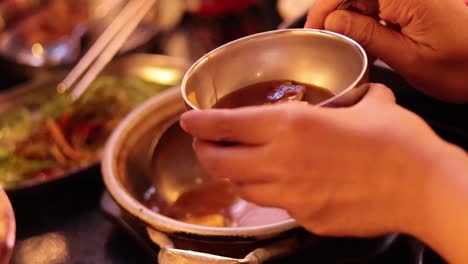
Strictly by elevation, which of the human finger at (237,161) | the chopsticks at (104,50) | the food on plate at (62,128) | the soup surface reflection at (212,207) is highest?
the human finger at (237,161)

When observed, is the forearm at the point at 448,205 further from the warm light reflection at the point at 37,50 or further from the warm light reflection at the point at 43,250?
the warm light reflection at the point at 37,50

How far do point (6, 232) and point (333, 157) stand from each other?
46cm

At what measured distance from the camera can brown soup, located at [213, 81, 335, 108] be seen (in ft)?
3.03

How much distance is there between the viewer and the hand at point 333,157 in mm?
732

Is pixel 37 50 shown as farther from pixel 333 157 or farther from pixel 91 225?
pixel 333 157

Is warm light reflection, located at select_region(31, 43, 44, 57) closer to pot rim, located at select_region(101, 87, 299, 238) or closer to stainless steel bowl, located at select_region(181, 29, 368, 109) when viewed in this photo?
pot rim, located at select_region(101, 87, 299, 238)

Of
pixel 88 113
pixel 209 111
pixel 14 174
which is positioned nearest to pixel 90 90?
pixel 88 113

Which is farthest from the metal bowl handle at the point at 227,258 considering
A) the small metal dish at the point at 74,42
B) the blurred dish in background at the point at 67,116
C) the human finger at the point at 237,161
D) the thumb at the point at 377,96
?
the small metal dish at the point at 74,42

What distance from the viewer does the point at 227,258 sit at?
95cm

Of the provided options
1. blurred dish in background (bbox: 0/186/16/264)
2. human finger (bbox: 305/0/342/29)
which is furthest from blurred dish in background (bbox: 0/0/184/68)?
blurred dish in background (bbox: 0/186/16/264)

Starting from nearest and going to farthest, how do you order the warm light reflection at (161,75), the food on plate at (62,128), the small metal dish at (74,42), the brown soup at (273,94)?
the brown soup at (273,94)
the food on plate at (62,128)
the warm light reflection at (161,75)
the small metal dish at (74,42)

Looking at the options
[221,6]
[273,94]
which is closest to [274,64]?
[273,94]

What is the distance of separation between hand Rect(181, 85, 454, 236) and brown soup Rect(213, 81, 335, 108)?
0.52ft

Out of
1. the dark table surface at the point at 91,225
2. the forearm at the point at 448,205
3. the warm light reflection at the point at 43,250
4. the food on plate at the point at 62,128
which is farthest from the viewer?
the food on plate at the point at 62,128
